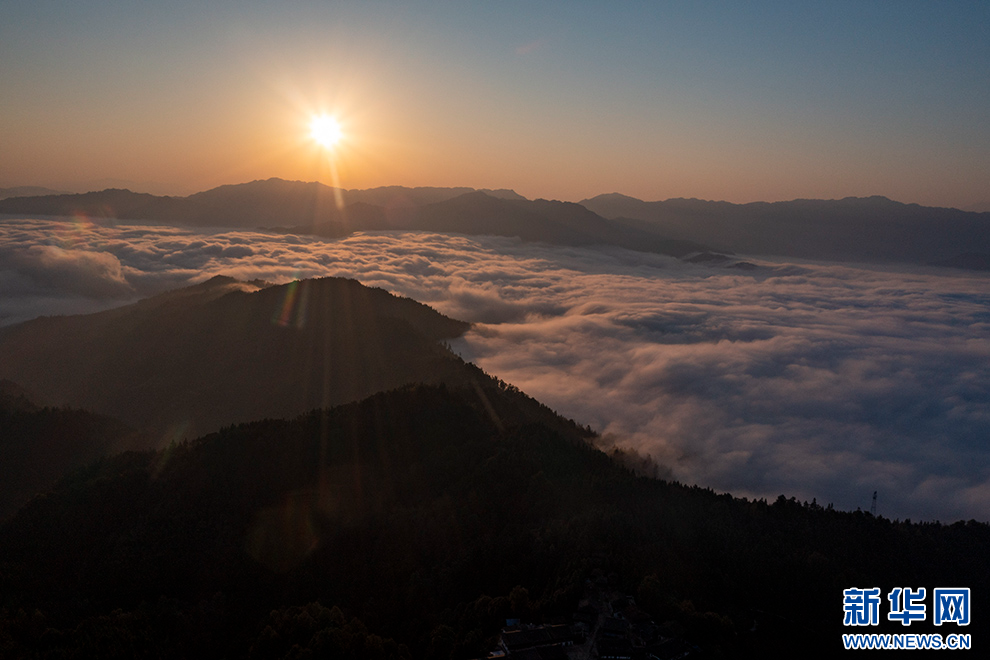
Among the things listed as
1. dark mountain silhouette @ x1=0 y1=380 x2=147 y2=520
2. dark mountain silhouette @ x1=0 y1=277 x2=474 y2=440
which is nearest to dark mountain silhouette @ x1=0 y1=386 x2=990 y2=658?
dark mountain silhouette @ x1=0 y1=380 x2=147 y2=520

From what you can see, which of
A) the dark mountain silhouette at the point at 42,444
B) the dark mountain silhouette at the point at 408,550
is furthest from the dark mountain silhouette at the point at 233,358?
the dark mountain silhouette at the point at 408,550

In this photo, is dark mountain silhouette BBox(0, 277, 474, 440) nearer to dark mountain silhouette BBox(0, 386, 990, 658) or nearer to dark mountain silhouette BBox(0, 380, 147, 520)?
dark mountain silhouette BBox(0, 380, 147, 520)

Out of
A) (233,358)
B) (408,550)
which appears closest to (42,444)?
(233,358)

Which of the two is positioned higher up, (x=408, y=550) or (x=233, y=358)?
(x=233, y=358)

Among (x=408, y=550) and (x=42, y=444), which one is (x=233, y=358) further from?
(x=408, y=550)

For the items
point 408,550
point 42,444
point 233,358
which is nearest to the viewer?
point 408,550
